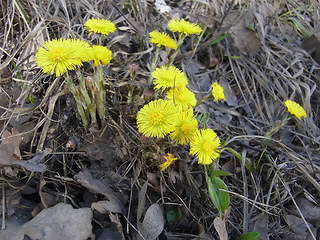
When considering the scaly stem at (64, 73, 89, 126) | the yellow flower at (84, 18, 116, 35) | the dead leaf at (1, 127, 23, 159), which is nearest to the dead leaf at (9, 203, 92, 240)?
the dead leaf at (1, 127, 23, 159)

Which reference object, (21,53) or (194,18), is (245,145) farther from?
(21,53)

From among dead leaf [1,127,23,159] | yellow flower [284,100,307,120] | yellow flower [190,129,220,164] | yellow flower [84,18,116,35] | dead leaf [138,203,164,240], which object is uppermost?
yellow flower [84,18,116,35]

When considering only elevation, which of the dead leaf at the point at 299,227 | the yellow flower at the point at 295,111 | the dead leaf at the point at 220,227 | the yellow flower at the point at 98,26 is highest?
the yellow flower at the point at 98,26

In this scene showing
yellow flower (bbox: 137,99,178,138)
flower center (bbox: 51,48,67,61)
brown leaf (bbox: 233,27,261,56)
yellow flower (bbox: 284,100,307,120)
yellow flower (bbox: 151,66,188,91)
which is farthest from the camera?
brown leaf (bbox: 233,27,261,56)

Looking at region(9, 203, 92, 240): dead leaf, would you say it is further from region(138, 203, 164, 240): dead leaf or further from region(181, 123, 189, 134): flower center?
region(181, 123, 189, 134): flower center

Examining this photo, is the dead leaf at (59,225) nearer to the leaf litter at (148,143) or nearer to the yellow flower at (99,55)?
the leaf litter at (148,143)

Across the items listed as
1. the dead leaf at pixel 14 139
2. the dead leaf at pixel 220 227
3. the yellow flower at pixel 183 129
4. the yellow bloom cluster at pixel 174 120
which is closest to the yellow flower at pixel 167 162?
the yellow bloom cluster at pixel 174 120

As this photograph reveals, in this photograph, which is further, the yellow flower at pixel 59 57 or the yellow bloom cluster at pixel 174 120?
the yellow bloom cluster at pixel 174 120
